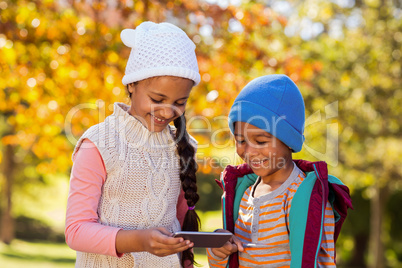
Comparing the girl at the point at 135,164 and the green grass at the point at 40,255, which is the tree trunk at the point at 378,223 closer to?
the green grass at the point at 40,255

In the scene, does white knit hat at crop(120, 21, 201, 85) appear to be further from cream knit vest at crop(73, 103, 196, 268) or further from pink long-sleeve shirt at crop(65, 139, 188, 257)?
pink long-sleeve shirt at crop(65, 139, 188, 257)

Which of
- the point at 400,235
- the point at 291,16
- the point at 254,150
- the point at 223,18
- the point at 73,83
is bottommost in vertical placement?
the point at 400,235

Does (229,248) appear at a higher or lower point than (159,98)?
lower

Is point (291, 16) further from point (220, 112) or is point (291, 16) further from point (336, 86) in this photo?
point (220, 112)

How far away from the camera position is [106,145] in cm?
208

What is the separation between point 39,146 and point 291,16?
5998 mm

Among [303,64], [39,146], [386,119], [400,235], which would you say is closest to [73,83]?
[39,146]

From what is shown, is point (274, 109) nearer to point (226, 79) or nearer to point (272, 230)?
point (272, 230)

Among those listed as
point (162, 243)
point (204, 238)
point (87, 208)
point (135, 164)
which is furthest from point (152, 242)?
point (135, 164)

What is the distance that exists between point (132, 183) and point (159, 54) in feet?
1.97

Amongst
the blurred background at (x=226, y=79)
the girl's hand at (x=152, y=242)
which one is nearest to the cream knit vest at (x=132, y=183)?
the girl's hand at (x=152, y=242)

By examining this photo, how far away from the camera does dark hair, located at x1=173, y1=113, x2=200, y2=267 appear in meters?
2.36

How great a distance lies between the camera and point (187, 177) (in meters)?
2.37

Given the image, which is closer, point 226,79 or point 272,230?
point 272,230
